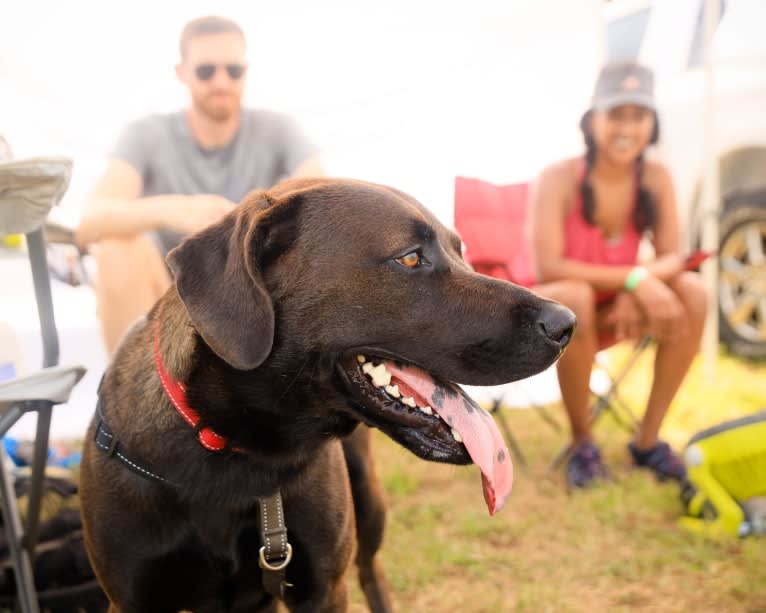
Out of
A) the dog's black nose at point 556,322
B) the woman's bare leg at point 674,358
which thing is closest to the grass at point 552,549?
the woman's bare leg at point 674,358

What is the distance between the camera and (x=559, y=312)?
164 cm

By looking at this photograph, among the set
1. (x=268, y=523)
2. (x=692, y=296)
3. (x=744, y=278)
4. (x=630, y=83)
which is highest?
(x=630, y=83)

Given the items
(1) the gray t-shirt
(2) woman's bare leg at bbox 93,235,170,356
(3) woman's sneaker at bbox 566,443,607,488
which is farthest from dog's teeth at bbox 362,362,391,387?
(3) woman's sneaker at bbox 566,443,607,488

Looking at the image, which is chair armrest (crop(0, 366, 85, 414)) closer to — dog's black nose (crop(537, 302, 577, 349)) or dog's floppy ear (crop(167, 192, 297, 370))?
dog's floppy ear (crop(167, 192, 297, 370))

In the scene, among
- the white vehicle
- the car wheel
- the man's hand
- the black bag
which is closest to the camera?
the black bag

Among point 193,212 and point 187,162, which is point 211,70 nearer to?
point 187,162

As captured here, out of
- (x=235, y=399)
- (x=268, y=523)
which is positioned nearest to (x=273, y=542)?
(x=268, y=523)

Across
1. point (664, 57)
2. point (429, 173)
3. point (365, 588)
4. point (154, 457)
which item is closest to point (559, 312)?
point (154, 457)

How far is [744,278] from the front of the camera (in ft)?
16.5

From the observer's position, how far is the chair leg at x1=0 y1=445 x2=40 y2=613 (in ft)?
6.88

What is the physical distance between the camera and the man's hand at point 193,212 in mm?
2434

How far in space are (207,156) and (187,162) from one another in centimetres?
10

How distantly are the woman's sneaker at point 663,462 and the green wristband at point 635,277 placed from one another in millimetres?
751

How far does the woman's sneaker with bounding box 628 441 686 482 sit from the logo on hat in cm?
169
